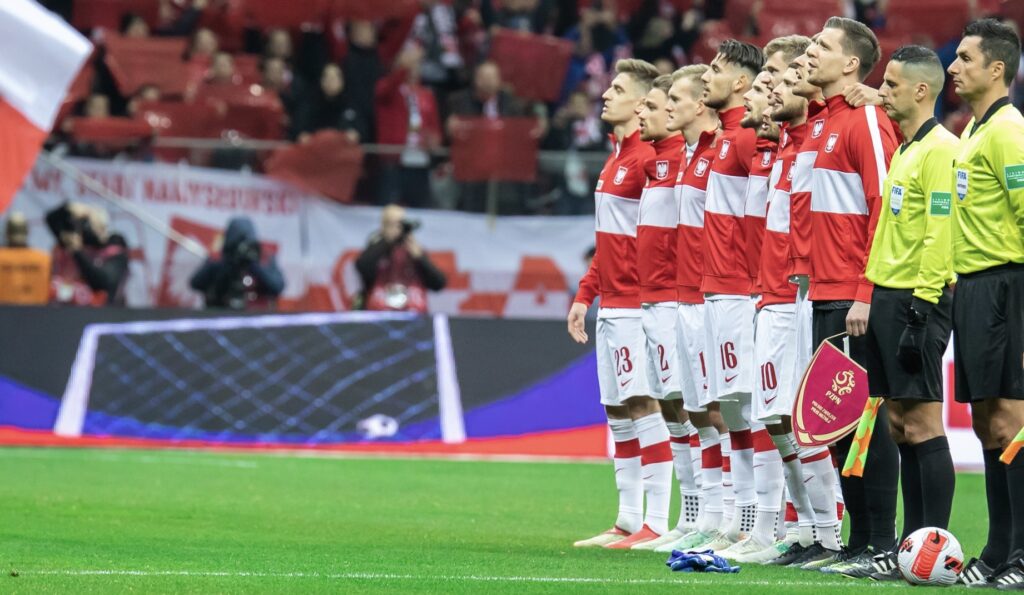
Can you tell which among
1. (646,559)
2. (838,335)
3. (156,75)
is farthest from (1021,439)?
(156,75)

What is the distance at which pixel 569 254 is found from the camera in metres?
17.5

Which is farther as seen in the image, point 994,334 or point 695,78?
point 695,78

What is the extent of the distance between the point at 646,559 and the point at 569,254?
28.0 ft

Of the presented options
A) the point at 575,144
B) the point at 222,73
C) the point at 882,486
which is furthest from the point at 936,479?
the point at 222,73

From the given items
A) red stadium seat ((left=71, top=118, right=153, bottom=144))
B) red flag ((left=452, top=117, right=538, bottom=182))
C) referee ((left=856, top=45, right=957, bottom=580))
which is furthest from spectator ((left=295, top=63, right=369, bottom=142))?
referee ((left=856, top=45, right=957, bottom=580))

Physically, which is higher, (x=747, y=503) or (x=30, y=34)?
(x=30, y=34)

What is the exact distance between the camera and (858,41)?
8.82 meters

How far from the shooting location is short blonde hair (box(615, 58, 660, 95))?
1088 centimetres

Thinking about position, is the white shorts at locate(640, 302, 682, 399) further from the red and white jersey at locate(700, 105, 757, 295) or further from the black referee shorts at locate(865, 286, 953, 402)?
the black referee shorts at locate(865, 286, 953, 402)

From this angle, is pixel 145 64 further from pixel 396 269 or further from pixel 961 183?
pixel 961 183

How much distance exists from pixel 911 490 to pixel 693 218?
8.77ft

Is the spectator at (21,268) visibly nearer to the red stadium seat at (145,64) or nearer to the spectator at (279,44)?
the red stadium seat at (145,64)

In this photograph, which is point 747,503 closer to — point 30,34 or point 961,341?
point 961,341

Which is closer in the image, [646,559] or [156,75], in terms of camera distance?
[646,559]
